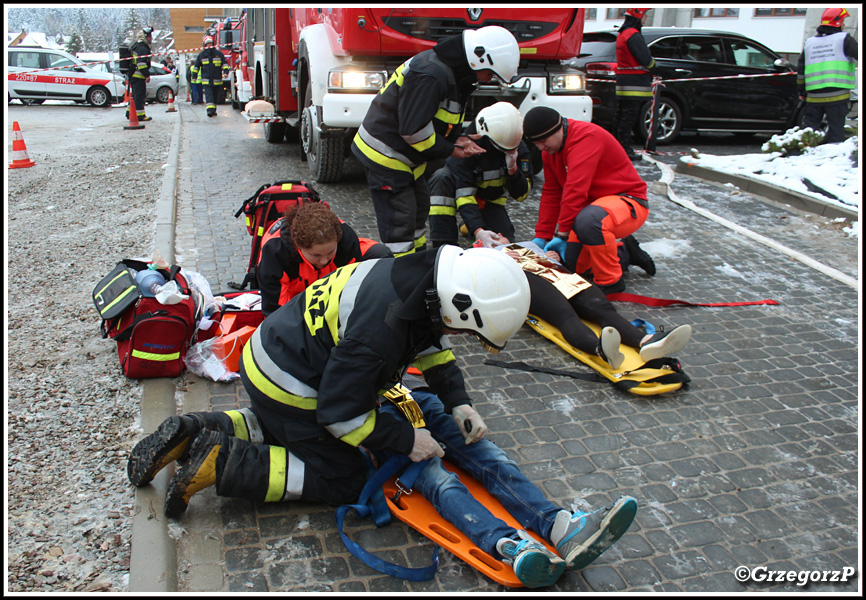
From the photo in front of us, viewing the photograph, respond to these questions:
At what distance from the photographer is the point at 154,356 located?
3.50 meters

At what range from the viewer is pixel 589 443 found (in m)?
3.17

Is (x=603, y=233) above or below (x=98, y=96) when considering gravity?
below

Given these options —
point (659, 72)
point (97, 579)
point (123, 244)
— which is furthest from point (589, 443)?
point (659, 72)

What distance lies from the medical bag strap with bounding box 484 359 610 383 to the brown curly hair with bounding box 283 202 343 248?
128 centimetres

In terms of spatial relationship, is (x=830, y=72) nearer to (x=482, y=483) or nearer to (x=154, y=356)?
(x=482, y=483)

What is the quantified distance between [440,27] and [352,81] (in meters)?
1.03

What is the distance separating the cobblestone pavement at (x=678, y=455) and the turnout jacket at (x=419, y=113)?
1422mm

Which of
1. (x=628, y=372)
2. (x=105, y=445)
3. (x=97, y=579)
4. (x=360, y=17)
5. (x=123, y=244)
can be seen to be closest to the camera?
(x=97, y=579)

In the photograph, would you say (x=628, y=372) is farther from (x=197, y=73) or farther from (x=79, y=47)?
(x=79, y=47)

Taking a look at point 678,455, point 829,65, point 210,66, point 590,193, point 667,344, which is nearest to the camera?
point 678,455

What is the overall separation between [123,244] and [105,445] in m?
3.18

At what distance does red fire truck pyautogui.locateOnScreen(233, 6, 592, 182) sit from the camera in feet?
21.1

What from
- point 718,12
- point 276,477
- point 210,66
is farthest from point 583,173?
point 718,12

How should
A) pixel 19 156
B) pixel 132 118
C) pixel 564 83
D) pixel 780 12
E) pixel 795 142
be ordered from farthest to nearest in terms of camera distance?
1. pixel 780 12
2. pixel 132 118
3. pixel 19 156
4. pixel 795 142
5. pixel 564 83
